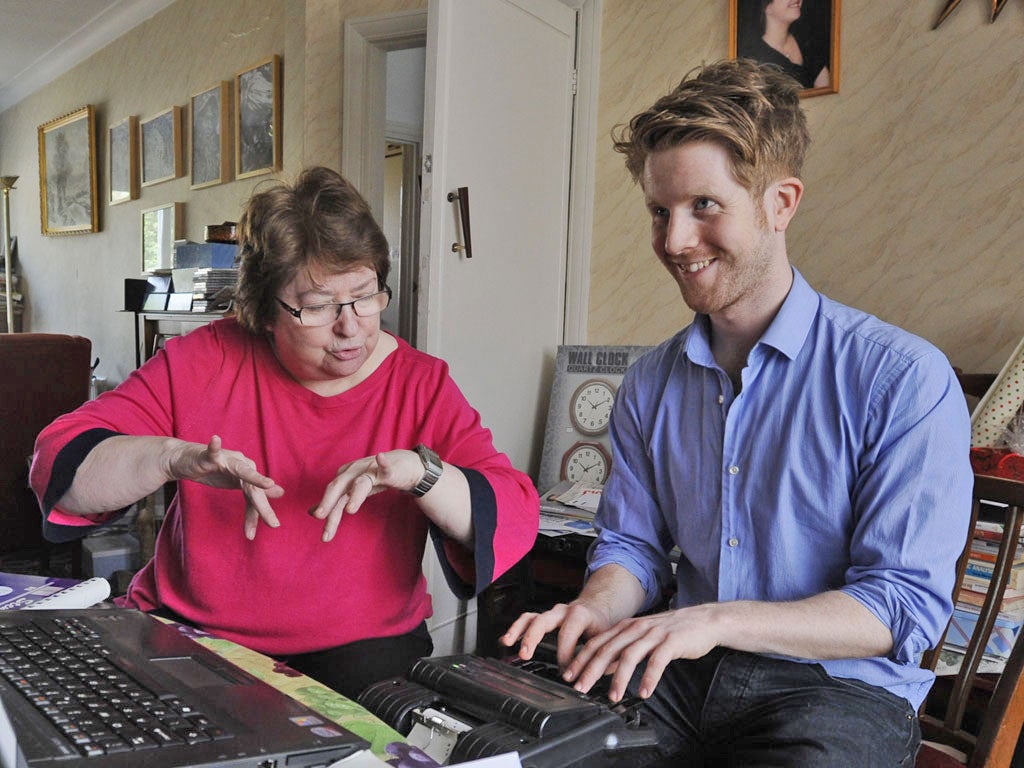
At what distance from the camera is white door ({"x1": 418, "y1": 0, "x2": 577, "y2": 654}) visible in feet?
9.32

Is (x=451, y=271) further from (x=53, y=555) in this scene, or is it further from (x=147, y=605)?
(x=53, y=555)

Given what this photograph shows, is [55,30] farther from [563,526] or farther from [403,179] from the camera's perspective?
[563,526]

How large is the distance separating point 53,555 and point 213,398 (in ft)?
9.69

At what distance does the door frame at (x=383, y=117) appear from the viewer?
3.50m

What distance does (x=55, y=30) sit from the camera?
6.79 meters

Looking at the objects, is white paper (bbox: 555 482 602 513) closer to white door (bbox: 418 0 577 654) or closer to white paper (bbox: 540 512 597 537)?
white paper (bbox: 540 512 597 537)

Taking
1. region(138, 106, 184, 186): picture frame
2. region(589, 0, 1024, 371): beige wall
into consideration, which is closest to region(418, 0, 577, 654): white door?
region(589, 0, 1024, 371): beige wall

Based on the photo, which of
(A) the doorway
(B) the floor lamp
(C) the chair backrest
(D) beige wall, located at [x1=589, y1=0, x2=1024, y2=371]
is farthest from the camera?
(B) the floor lamp

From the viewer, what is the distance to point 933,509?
41.5 inches

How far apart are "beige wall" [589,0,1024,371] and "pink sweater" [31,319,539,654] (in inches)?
70.6

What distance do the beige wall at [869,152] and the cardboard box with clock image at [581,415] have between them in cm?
21

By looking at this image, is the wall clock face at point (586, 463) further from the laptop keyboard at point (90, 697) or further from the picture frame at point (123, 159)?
the picture frame at point (123, 159)

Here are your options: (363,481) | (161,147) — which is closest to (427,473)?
(363,481)

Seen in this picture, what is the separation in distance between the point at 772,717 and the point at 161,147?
5696 mm
